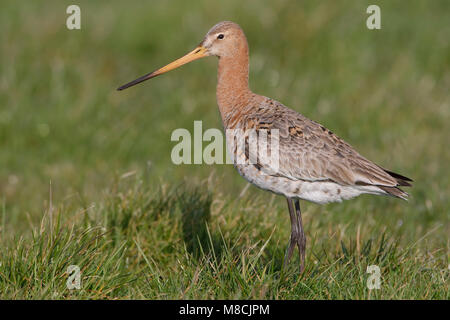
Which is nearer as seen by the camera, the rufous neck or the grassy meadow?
the grassy meadow

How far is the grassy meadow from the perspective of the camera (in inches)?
192

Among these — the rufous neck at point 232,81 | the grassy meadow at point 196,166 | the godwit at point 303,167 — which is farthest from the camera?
the rufous neck at point 232,81

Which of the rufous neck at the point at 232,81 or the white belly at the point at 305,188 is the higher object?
the rufous neck at the point at 232,81

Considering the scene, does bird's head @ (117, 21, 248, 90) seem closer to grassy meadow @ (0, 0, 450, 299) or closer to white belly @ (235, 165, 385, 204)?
grassy meadow @ (0, 0, 450, 299)

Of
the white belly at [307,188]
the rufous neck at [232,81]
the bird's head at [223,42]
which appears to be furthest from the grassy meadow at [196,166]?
the bird's head at [223,42]

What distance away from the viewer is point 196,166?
8.92 m

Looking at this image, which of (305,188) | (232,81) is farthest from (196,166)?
(305,188)

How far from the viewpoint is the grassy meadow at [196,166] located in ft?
16.0

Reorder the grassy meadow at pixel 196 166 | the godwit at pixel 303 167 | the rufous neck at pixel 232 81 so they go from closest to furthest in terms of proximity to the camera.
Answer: the grassy meadow at pixel 196 166, the godwit at pixel 303 167, the rufous neck at pixel 232 81

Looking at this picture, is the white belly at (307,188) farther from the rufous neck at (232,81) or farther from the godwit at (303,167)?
the rufous neck at (232,81)

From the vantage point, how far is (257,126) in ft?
18.0

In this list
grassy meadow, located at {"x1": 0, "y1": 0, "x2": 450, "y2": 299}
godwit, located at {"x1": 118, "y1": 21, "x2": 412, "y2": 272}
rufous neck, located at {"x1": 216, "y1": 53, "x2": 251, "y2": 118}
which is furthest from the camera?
rufous neck, located at {"x1": 216, "y1": 53, "x2": 251, "y2": 118}

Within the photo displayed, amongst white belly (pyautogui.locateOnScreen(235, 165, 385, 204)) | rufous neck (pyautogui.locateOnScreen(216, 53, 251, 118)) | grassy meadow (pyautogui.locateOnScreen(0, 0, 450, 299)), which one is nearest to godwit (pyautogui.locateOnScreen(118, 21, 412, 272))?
white belly (pyautogui.locateOnScreen(235, 165, 385, 204))
